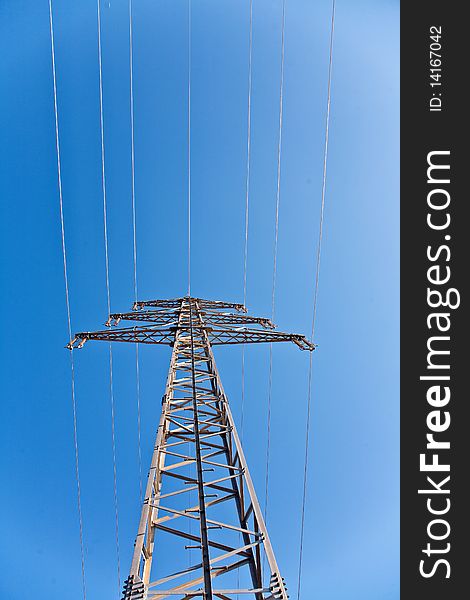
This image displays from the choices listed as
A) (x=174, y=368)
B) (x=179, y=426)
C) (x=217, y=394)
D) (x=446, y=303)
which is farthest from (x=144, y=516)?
(x=446, y=303)

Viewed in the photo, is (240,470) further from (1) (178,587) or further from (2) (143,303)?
(2) (143,303)

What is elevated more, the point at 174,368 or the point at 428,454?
the point at 174,368

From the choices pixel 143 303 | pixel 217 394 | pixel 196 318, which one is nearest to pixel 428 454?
pixel 217 394

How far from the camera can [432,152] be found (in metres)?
12.4

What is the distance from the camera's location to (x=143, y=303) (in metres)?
19.2

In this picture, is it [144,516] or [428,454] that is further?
[428,454]

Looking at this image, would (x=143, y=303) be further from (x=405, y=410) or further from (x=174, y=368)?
(x=405, y=410)

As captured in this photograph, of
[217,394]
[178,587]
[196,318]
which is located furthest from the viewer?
[196,318]

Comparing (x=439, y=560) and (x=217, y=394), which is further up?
(x=217, y=394)

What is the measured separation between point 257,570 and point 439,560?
7.62 m

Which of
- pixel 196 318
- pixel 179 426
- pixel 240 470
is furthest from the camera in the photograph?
pixel 196 318

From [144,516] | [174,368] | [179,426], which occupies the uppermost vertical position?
[174,368]

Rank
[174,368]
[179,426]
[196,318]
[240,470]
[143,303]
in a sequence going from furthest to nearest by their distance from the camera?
[143,303] → [196,318] → [174,368] → [179,426] → [240,470]

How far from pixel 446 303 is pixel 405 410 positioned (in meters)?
3.29
